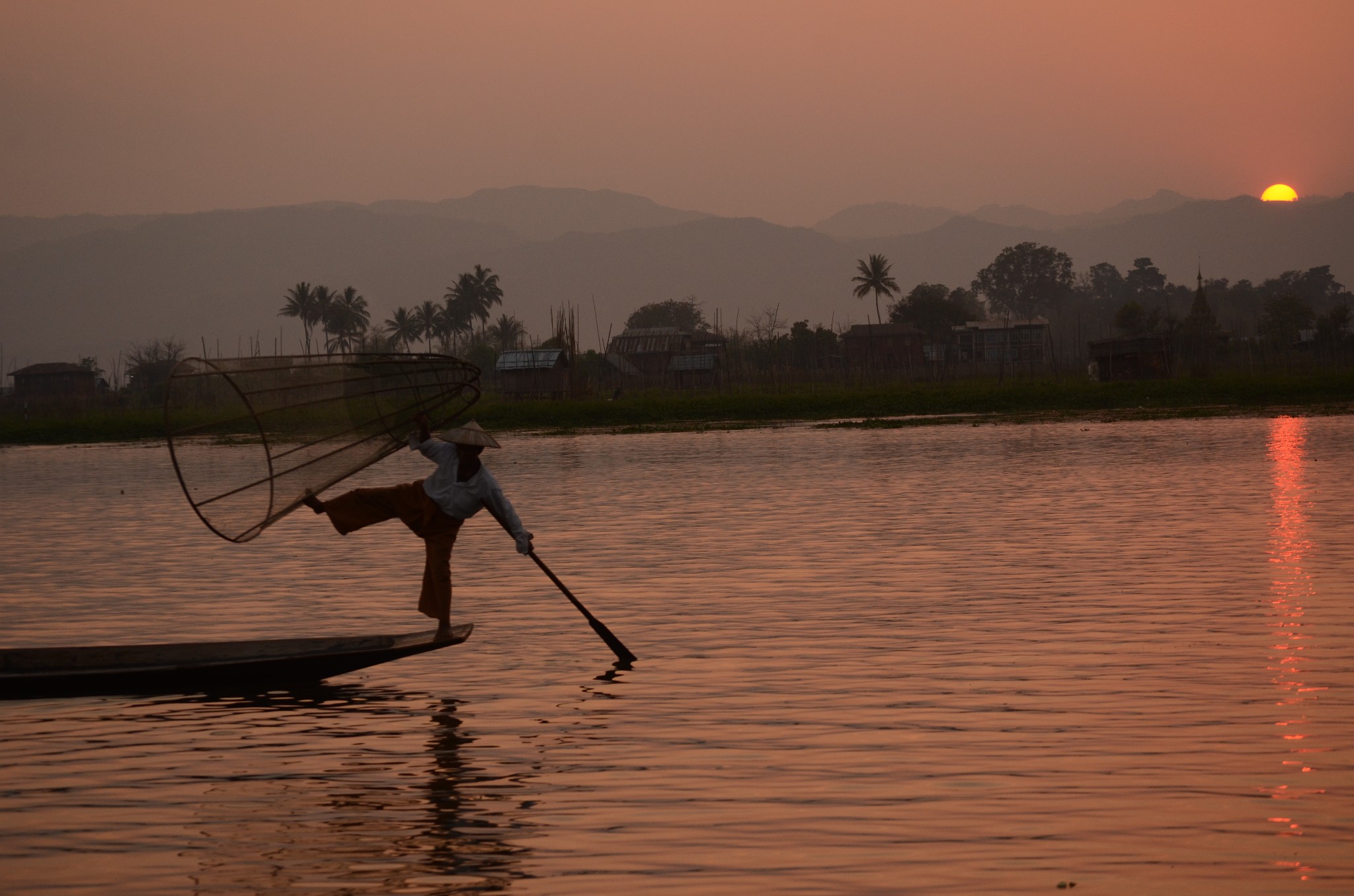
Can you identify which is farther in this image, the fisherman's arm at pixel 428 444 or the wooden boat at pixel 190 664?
the fisherman's arm at pixel 428 444

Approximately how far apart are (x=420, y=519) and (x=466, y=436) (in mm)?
740

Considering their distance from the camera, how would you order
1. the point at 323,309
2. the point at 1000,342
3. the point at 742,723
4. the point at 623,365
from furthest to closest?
the point at 323,309 → the point at 1000,342 → the point at 623,365 → the point at 742,723

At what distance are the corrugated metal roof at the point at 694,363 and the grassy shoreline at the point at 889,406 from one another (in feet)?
84.4

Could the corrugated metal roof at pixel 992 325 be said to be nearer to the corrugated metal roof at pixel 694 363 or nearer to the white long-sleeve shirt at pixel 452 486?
the corrugated metal roof at pixel 694 363

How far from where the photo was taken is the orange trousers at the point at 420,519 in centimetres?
888

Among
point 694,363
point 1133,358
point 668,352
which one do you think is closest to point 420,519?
point 1133,358

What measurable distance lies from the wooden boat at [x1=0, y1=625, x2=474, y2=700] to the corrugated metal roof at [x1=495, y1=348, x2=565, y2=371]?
58.3m

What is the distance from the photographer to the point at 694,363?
82812mm

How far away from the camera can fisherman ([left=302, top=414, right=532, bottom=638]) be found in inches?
349

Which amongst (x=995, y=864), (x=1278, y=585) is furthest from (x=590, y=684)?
(x=1278, y=585)

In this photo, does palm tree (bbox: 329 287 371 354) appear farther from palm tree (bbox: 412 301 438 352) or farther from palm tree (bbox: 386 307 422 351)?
palm tree (bbox: 412 301 438 352)

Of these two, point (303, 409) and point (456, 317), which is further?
point (456, 317)

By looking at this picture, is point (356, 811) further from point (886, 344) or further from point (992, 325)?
point (992, 325)

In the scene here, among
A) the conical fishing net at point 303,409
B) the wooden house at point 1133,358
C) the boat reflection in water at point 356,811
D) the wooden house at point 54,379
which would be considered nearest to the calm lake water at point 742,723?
the boat reflection in water at point 356,811
